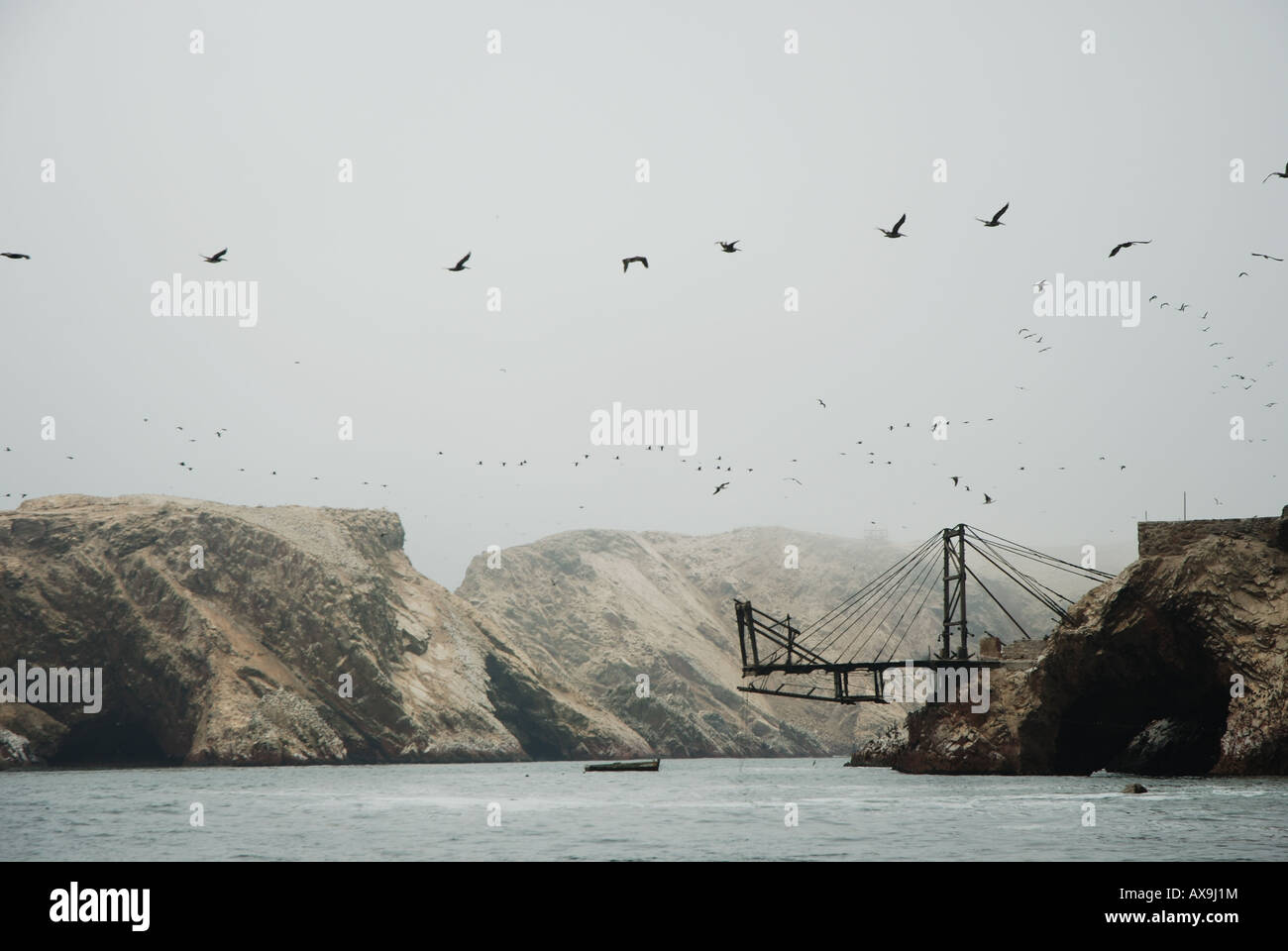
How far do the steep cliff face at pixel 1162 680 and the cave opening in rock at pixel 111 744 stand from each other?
245ft

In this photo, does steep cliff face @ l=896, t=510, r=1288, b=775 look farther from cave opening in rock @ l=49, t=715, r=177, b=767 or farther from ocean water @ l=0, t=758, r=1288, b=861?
cave opening in rock @ l=49, t=715, r=177, b=767

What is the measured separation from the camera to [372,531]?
150 metres

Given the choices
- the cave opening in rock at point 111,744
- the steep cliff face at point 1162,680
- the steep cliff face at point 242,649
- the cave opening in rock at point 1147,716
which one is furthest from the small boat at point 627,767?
the cave opening in rock at point 1147,716

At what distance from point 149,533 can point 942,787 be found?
90689 mm

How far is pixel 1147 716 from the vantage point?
218 ft

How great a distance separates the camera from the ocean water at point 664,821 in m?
34.5

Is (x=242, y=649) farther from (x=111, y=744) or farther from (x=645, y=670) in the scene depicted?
(x=645, y=670)

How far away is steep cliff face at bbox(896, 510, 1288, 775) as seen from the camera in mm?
55000

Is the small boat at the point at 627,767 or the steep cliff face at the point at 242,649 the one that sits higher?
the steep cliff face at the point at 242,649

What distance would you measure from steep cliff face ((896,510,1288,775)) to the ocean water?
74.4 inches

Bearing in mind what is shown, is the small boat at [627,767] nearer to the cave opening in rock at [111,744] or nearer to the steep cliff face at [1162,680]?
the steep cliff face at [1162,680]

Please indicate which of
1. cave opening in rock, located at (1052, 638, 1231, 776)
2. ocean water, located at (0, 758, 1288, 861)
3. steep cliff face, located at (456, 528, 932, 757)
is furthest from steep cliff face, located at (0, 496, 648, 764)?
cave opening in rock, located at (1052, 638, 1231, 776)
